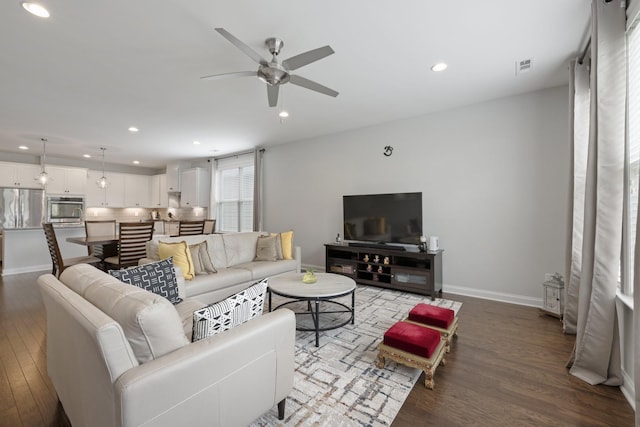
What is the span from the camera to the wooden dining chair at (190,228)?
5.45 metres

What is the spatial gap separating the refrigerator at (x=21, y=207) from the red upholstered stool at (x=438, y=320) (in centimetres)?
788

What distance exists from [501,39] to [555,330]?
2930 millimetres

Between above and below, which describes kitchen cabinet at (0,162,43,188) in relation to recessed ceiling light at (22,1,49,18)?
below

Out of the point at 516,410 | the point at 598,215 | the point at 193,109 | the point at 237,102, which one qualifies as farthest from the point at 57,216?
the point at 598,215

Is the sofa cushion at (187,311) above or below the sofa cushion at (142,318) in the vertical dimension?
below

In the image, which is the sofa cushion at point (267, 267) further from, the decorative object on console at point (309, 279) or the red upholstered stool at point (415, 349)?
the red upholstered stool at point (415, 349)

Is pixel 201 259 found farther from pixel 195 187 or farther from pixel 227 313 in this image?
pixel 195 187

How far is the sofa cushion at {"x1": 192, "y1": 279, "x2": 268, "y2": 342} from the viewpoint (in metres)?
1.36

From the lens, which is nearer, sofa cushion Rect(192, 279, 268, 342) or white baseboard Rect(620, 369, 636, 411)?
sofa cushion Rect(192, 279, 268, 342)

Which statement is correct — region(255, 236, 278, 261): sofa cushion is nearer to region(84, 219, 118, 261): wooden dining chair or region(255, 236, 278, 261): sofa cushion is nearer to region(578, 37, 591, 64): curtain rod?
region(84, 219, 118, 261): wooden dining chair

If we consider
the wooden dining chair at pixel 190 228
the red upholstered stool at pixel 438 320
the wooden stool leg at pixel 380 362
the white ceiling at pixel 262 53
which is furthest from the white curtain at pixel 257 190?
the wooden stool leg at pixel 380 362

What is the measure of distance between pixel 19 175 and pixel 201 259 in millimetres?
6028

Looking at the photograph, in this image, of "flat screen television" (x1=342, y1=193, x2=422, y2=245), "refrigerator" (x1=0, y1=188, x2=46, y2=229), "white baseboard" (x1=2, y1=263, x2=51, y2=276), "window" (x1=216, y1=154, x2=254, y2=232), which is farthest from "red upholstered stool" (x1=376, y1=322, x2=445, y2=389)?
"refrigerator" (x1=0, y1=188, x2=46, y2=229)

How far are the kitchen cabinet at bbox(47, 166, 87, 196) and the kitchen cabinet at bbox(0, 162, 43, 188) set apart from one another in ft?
0.72
